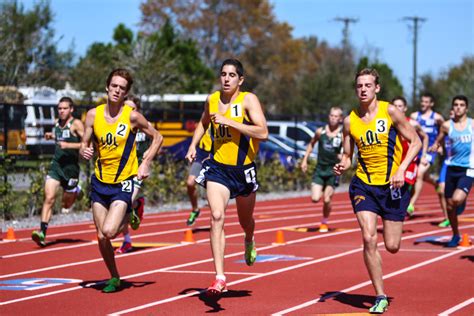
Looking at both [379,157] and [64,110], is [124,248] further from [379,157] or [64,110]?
[379,157]

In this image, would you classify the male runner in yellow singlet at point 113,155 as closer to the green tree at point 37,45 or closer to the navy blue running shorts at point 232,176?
the navy blue running shorts at point 232,176

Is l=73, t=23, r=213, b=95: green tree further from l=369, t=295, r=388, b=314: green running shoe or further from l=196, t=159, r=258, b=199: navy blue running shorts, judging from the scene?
l=369, t=295, r=388, b=314: green running shoe

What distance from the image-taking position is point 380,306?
8.47 m

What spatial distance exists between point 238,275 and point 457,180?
14.0 ft

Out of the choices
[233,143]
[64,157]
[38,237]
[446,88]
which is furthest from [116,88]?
[446,88]

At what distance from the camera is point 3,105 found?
1786 cm

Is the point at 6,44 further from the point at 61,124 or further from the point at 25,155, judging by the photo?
the point at 61,124

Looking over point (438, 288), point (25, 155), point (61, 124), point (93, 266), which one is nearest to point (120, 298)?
point (93, 266)

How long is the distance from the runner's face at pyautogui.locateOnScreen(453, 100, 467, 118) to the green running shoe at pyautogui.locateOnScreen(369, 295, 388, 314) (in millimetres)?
5906

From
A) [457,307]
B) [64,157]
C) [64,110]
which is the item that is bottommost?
[457,307]

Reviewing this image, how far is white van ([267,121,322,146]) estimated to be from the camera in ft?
101

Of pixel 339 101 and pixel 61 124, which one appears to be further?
pixel 339 101

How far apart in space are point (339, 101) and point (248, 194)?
137 feet

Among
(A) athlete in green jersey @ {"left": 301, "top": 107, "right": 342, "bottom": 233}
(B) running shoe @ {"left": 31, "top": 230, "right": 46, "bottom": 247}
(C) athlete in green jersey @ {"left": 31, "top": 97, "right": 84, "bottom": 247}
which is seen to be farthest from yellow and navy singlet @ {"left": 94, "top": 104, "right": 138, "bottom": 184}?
(A) athlete in green jersey @ {"left": 301, "top": 107, "right": 342, "bottom": 233}
